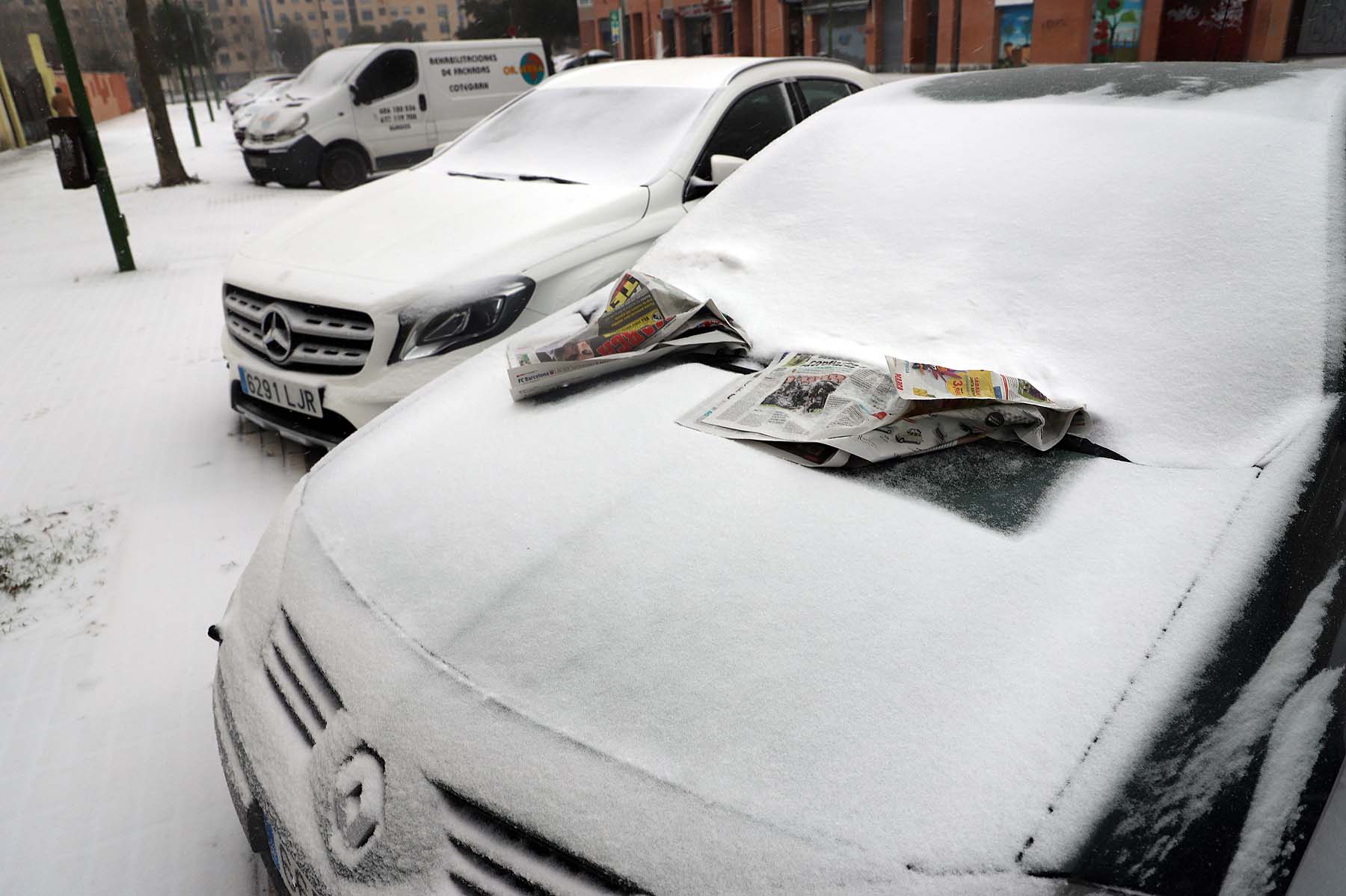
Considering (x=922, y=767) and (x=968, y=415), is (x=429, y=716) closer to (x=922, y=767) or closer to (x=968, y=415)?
(x=922, y=767)

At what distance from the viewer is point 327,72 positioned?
477 inches

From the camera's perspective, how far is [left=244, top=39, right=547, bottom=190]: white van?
11430 millimetres

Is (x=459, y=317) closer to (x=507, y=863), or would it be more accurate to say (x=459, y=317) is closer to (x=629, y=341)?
(x=629, y=341)

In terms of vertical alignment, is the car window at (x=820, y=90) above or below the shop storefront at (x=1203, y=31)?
above

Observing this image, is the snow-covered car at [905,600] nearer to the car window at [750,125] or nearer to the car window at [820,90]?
the car window at [750,125]

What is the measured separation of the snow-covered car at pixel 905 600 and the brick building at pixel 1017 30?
1279cm

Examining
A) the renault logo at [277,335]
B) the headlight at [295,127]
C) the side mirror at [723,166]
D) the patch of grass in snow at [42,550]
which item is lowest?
the patch of grass in snow at [42,550]

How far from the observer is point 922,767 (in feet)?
3.43

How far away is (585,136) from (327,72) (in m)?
9.40

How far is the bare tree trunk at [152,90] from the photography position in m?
12.4

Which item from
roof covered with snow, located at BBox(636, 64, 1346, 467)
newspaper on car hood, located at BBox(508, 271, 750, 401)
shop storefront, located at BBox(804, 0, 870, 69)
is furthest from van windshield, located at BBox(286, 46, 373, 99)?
shop storefront, located at BBox(804, 0, 870, 69)

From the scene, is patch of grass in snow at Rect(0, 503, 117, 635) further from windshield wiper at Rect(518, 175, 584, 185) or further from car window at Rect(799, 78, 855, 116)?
car window at Rect(799, 78, 855, 116)

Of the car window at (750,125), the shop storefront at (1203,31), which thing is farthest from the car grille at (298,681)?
the shop storefront at (1203,31)

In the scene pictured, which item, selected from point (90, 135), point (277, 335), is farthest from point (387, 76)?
point (277, 335)
